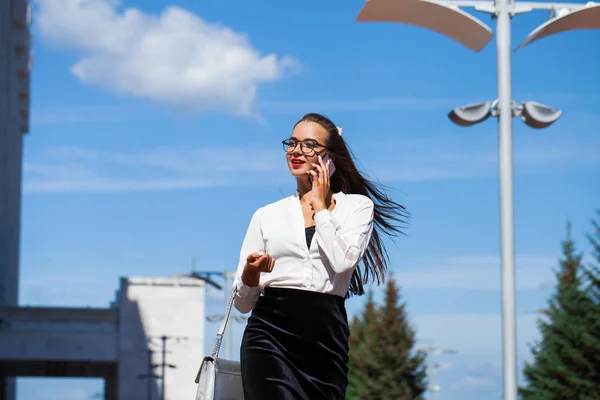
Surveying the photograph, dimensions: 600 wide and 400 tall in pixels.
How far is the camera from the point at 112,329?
65938 millimetres

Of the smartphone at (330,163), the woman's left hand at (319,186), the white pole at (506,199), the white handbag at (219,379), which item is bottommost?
the white handbag at (219,379)

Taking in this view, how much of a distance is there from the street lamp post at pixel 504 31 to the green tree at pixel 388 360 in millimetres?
50329

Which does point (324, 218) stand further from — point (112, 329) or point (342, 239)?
point (112, 329)

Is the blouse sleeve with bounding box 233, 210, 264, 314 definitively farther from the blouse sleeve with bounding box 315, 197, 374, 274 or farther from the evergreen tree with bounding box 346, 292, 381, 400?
the evergreen tree with bounding box 346, 292, 381, 400

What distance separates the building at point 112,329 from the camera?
63750 millimetres

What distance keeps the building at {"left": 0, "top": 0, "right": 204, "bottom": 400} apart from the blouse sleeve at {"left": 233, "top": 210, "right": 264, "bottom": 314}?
58.3 m

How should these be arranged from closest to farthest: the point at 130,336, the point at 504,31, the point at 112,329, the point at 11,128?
the point at 504,31, the point at 130,336, the point at 112,329, the point at 11,128

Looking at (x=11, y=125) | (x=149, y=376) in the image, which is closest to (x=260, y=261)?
(x=149, y=376)

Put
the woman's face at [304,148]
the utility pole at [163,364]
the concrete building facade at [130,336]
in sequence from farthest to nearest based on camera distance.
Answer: the concrete building facade at [130,336], the utility pole at [163,364], the woman's face at [304,148]

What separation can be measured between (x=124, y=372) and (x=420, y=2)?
5347 centimetres

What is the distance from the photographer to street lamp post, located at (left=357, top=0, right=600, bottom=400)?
45.0ft

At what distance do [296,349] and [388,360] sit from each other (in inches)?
2354

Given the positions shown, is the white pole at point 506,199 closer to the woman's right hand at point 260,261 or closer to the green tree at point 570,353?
the woman's right hand at point 260,261

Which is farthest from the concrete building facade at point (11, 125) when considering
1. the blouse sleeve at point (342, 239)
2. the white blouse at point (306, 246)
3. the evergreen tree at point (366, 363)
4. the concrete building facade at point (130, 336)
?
the blouse sleeve at point (342, 239)
